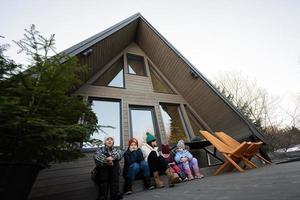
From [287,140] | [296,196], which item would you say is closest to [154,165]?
[296,196]

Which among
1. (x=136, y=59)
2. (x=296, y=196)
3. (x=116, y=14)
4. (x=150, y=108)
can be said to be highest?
(x=116, y=14)

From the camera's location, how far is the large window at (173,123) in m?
6.69

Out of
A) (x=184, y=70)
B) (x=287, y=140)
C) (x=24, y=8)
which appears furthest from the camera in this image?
(x=287, y=140)

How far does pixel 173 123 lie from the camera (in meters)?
6.96

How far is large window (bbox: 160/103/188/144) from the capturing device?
669 centimetres

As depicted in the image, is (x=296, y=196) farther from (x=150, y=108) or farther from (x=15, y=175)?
(x=150, y=108)

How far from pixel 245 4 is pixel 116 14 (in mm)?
6083

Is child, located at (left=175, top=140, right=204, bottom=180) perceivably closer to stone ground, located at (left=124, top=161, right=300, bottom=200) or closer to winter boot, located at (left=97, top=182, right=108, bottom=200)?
stone ground, located at (left=124, top=161, right=300, bottom=200)

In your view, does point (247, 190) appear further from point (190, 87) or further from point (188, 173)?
point (190, 87)

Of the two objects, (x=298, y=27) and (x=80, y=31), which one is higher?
(x=80, y=31)

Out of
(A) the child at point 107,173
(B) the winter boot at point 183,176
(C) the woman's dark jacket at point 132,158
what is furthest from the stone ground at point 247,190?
(B) the winter boot at point 183,176

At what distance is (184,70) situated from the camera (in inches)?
265

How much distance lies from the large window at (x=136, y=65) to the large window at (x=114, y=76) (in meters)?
0.35

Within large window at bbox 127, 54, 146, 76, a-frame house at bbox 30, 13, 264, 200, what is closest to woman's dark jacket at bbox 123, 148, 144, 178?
a-frame house at bbox 30, 13, 264, 200
